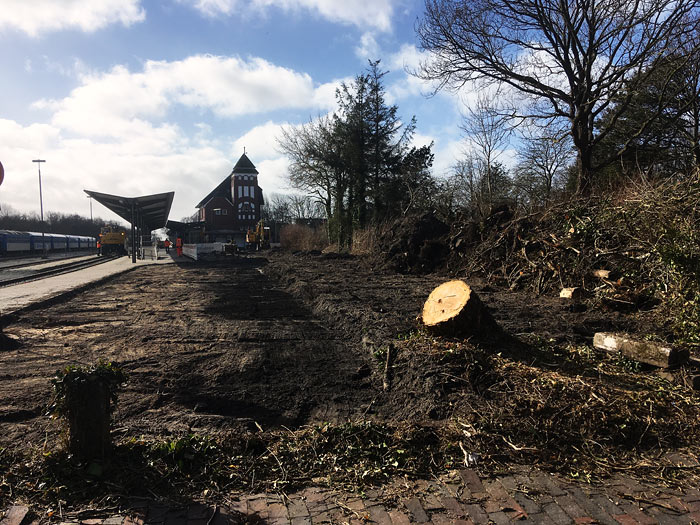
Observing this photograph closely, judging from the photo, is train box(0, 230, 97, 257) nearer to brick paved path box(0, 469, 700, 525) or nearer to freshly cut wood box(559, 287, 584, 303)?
freshly cut wood box(559, 287, 584, 303)

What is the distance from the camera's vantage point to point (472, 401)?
404 centimetres

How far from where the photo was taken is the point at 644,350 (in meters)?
4.94

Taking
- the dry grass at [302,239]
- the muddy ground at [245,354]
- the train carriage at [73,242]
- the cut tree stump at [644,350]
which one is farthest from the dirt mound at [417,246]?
the train carriage at [73,242]

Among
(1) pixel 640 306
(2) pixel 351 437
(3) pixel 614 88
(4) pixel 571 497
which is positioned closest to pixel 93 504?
(2) pixel 351 437

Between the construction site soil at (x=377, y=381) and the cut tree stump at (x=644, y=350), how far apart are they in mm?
198

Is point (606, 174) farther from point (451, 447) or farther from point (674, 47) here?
point (451, 447)

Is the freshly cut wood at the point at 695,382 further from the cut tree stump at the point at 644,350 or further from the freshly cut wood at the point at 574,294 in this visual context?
the freshly cut wood at the point at 574,294

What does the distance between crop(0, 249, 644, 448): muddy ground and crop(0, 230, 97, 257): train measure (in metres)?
36.7

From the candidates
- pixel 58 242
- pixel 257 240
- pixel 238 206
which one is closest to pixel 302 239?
pixel 257 240

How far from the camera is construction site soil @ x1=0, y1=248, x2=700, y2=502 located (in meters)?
3.55

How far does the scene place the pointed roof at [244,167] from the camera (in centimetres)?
7631

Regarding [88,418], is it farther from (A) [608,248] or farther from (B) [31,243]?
(B) [31,243]

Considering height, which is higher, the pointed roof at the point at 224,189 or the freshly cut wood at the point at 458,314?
the pointed roof at the point at 224,189

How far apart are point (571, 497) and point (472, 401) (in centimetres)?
128
